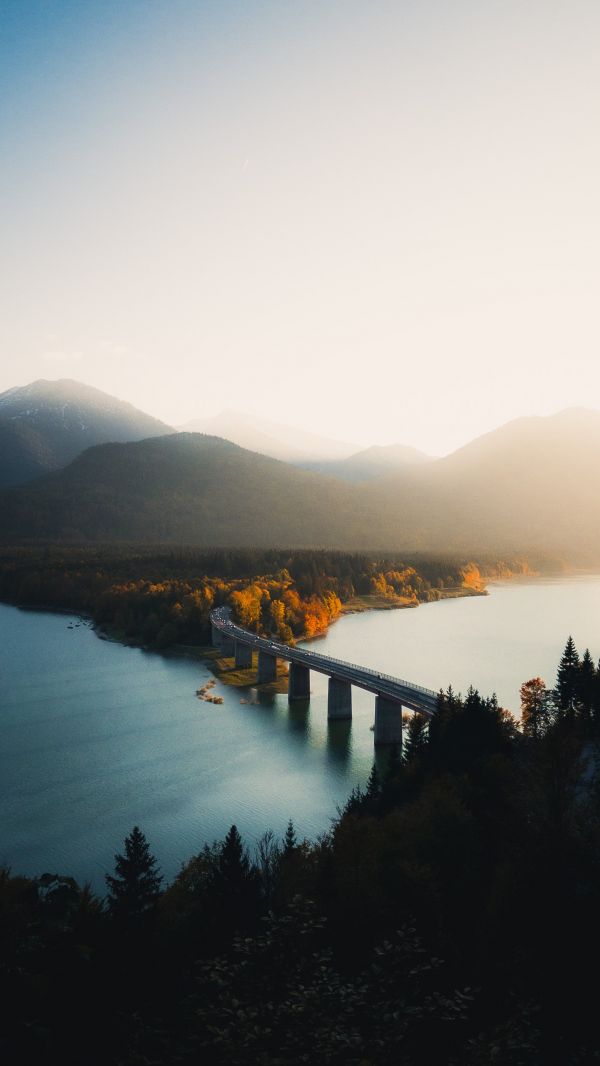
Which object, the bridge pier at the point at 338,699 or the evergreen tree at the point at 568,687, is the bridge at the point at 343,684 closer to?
the bridge pier at the point at 338,699

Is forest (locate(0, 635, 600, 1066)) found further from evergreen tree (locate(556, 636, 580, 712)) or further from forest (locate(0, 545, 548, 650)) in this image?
forest (locate(0, 545, 548, 650))

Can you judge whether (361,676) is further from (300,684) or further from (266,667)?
(266,667)

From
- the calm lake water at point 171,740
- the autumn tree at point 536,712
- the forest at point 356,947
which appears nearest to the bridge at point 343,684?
the calm lake water at point 171,740

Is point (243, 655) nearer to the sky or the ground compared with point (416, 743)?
nearer to the ground

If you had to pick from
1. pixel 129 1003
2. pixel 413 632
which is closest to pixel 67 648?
pixel 413 632

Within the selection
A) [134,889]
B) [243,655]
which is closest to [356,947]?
[134,889]

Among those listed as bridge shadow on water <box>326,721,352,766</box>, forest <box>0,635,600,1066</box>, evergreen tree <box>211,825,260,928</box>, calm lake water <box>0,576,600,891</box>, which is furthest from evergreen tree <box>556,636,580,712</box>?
evergreen tree <box>211,825,260,928</box>
